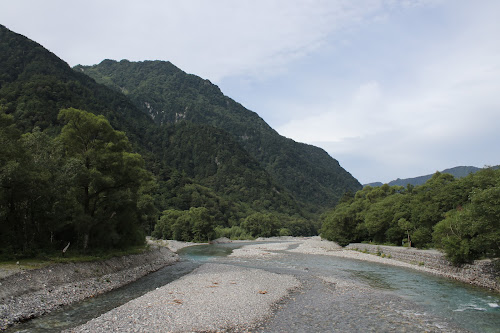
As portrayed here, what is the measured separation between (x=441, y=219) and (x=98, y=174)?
53726 mm

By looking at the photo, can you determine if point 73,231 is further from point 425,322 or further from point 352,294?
point 425,322

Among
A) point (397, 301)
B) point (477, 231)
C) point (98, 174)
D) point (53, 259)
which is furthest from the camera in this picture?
point (98, 174)

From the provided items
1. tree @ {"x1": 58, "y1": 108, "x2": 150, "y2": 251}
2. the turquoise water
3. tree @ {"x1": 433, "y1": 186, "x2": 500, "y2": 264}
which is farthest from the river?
tree @ {"x1": 58, "y1": 108, "x2": 150, "y2": 251}

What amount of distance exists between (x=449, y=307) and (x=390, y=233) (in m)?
46.1

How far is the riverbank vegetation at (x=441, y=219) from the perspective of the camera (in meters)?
29.8

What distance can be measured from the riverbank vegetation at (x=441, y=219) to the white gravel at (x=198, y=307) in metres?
19.7

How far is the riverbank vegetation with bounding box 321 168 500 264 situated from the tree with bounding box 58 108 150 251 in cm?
3807

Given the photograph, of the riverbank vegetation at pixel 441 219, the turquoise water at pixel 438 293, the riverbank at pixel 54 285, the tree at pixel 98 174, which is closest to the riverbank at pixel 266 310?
the turquoise water at pixel 438 293

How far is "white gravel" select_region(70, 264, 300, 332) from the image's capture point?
16.9m

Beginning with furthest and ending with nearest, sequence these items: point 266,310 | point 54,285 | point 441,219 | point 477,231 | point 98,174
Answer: point 441,219 → point 98,174 → point 477,231 → point 54,285 → point 266,310

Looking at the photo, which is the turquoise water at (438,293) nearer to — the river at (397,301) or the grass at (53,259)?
the river at (397,301)

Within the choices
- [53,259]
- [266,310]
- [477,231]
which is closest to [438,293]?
[477,231]

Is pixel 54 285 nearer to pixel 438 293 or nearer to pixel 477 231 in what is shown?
pixel 438 293

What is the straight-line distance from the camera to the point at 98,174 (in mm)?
A: 32031
